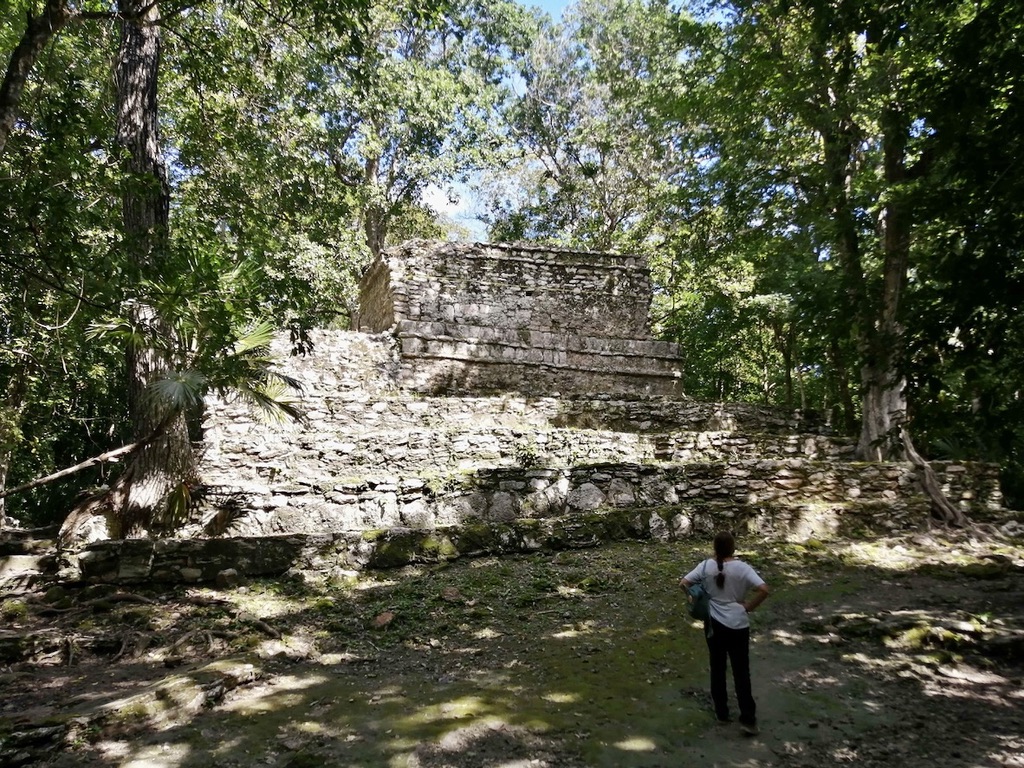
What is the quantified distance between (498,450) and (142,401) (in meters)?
4.75

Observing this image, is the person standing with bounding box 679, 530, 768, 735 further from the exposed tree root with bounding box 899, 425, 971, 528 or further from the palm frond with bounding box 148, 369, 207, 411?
the exposed tree root with bounding box 899, 425, 971, 528

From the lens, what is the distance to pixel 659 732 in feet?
12.6

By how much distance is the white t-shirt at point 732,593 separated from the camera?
3.90m

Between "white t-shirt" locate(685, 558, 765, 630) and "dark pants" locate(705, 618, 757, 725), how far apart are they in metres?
0.04

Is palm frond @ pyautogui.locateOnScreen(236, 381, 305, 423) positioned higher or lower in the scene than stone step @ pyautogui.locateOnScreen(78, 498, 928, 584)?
higher

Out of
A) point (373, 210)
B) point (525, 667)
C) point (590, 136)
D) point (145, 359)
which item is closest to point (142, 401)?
point (145, 359)

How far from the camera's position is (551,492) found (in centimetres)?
851

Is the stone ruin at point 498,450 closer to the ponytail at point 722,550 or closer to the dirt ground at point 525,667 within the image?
the dirt ground at point 525,667

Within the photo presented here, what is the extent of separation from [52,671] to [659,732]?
442cm

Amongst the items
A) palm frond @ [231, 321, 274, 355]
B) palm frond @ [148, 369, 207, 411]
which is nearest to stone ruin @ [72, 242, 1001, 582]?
palm frond @ [148, 369, 207, 411]

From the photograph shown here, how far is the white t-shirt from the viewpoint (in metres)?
3.90

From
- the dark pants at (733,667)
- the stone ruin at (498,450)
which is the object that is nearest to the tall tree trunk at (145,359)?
the stone ruin at (498,450)

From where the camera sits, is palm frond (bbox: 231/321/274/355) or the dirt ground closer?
the dirt ground


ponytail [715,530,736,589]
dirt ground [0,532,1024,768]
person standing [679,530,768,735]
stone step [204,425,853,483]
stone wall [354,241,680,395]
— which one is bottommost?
dirt ground [0,532,1024,768]
